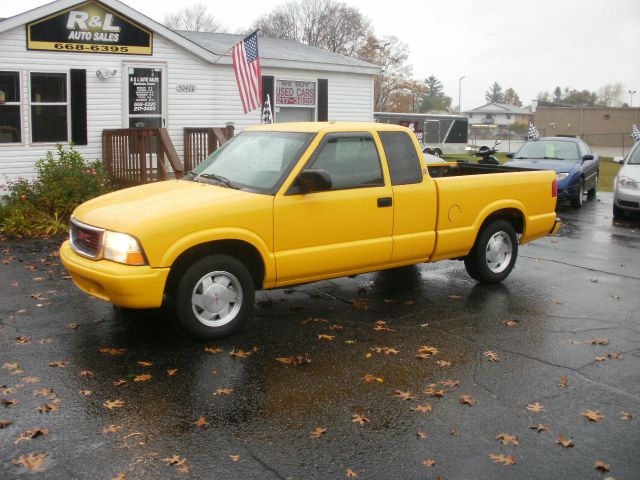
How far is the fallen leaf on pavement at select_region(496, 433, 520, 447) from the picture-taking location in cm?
429

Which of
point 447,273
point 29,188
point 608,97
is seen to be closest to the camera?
point 447,273

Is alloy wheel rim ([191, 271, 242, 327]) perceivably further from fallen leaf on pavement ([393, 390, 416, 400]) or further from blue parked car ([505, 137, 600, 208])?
blue parked car ([505, 137, 600, 208])

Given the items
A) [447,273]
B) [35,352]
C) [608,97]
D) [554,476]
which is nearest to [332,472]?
[554,476]

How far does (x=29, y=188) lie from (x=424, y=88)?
61.7 meters

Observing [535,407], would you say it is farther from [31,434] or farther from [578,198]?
[578,198]

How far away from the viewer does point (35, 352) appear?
5.81 metres

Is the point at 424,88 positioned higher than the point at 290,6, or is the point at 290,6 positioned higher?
the point at 290,6

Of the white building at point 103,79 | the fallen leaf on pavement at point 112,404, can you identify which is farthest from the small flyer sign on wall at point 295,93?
the fallen leaf on pavement at point 112,404

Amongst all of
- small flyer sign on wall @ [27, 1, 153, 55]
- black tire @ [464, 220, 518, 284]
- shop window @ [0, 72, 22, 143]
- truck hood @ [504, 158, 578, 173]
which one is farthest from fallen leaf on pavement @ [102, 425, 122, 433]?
truck hood @ [504, 158, 578, 173]

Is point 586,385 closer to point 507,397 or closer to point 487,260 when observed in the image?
point 507,397

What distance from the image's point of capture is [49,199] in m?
11.9

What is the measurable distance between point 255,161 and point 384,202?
4.30ft

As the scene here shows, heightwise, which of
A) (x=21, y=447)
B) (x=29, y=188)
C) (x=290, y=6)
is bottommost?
(x=21, y=447)

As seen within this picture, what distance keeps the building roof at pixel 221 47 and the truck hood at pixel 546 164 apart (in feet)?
17.4
